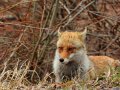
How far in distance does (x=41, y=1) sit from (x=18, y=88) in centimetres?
467

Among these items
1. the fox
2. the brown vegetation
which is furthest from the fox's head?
the brown vegetation

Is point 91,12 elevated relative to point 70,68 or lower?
elevated

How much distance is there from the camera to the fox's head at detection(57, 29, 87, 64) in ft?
25.5

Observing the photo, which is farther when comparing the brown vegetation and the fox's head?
the brown vegetation

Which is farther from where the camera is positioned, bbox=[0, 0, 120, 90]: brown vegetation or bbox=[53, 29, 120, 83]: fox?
Result: bbox=[0, 0, 120, 90]: brown vegetation

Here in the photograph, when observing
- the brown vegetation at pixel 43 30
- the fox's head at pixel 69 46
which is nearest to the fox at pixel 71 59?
the fox's head at pixel 69 46

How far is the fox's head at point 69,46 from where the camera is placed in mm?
7769

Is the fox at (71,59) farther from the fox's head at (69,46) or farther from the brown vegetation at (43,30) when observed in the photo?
the brown vegetation at (43,30)

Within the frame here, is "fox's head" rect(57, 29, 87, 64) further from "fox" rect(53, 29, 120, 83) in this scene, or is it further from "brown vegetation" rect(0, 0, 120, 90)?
"brown vegetation" rect(0, 0, 120, 90)

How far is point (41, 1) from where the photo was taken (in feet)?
37.0

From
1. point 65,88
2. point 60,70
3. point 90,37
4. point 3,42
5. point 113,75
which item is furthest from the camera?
point 90,37

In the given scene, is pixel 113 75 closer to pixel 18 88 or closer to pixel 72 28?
pixel 18 88

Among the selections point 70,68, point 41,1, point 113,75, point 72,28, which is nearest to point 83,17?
point 72,28

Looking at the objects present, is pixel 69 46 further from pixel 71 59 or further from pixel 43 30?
pixel 43 30
